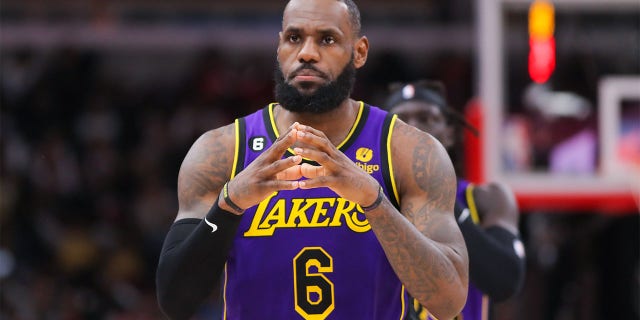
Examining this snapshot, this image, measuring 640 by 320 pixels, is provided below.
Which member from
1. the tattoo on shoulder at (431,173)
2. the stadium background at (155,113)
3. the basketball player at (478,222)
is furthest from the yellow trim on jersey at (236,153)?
the stadium background at (155,113)

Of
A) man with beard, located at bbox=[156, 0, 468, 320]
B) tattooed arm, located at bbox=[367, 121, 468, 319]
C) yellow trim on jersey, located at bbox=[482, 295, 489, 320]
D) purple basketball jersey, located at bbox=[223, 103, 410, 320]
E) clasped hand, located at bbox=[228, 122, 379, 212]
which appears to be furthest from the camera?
yellow trim on jersey, located at bbox=[482, 295, 489, 320]

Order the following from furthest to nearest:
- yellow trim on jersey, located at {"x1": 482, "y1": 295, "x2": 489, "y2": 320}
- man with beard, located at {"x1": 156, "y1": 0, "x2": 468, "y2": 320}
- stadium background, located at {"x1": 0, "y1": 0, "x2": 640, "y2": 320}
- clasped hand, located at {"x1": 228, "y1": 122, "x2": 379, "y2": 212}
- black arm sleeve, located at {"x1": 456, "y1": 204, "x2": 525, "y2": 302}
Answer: stadium background, located at {"x1": 0, "y1": 0, "x2": 640, "y2": 320}
yellow trim on jersey, located at {"x1": 482, "y1": 295, "x2": 489, "y2": 320}
black arm sleeve, located at {"x1": 456, "y1": 204, "x2": 525, "y2": 302}
man with beard, located at {"x1": 156, "y1": 0, "x2": 468, "y2": 320}
clasped hand, located at {"x1": 228, "y1": 122, "x2": 379, "y2": 212}

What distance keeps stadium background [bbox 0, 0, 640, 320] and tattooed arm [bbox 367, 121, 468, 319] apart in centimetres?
706

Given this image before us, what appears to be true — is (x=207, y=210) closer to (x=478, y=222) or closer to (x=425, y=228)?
(x=425, y=228)

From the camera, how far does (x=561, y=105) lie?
11.0 metres

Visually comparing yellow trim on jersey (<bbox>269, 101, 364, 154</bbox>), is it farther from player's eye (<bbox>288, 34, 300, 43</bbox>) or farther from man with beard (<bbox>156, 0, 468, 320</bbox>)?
player's eye (<bbox>288, 34, 300, 43</bbox>)

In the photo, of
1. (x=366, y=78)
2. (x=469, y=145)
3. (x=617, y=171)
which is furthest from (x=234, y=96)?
(x=617, y=171)

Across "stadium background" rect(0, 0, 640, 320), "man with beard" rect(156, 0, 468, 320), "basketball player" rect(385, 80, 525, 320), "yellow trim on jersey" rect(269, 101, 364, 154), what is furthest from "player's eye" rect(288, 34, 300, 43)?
"stadium background" rect(0, 0, 640, 320)

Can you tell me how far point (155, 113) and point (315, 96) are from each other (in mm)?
9798

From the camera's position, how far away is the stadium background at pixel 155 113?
38.1ft

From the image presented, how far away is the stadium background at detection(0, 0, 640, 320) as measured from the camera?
38.1 ft

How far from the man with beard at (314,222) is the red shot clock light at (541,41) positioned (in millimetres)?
7355

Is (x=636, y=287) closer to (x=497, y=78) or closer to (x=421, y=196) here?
(x=497, y=78)

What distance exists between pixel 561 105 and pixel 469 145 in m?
1.10
